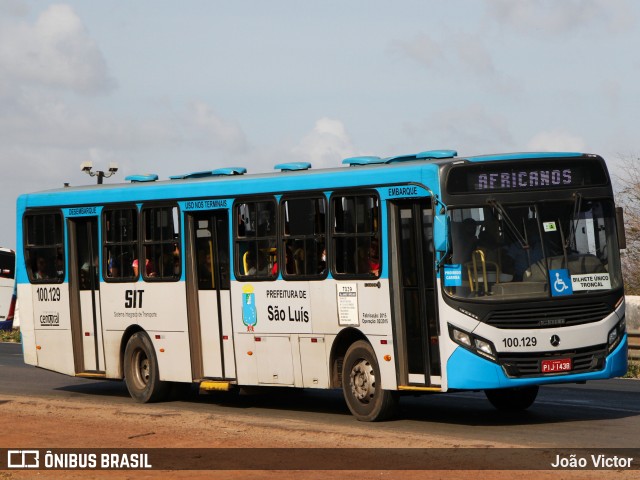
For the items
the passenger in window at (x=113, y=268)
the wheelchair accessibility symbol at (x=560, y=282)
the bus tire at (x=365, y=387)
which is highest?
the passenger in window at (x=113, y=268)

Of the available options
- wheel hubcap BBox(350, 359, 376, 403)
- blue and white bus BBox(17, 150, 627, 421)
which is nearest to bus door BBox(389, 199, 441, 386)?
blue and white bus BBox(17, 150, 627, 421)

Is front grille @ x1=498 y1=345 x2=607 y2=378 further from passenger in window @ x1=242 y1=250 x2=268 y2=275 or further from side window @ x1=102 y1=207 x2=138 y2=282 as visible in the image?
side window @ x1=102 y1=207 x2=138 y2=282

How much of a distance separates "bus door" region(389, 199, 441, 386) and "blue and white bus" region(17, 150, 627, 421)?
2 cm

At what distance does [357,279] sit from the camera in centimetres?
1697

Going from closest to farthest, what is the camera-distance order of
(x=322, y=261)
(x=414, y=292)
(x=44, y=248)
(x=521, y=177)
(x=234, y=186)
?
(x=521, y=177), (x=414, y=292), (x=322, y=261), (x=234, y=186), (x=44, y=248)

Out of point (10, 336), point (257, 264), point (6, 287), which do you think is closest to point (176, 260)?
point (257, 264)

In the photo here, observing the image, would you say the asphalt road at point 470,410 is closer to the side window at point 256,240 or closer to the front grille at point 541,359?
the front grille at point 541,359

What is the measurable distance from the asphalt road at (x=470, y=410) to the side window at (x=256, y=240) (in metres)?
1.85

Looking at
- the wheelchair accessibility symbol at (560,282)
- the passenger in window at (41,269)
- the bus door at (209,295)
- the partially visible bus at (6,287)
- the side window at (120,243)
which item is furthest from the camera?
the partially visible bus at (6,287)

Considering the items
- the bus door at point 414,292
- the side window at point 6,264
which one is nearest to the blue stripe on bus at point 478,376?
the bus door at point 414,292

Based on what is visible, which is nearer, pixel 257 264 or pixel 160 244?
pixel 257 264

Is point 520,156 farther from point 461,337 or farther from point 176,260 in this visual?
point 176,260

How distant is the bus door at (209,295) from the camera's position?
19219mm

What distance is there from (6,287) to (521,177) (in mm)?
34189
